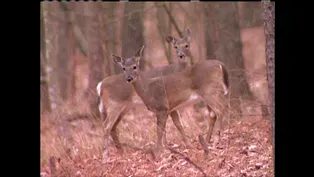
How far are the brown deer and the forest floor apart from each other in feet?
1.00

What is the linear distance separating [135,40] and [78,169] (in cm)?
492

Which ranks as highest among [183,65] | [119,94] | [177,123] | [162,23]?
[162,23]

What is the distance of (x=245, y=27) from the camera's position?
1223 centimetres

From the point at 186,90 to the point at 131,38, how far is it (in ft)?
13.0

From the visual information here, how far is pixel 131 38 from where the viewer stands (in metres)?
10.6

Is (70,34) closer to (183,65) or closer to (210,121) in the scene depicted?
(183,65)

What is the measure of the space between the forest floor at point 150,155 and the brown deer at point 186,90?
31 cm

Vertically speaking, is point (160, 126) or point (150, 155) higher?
point (160, 126)

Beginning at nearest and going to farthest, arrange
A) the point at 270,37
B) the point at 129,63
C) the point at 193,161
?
the point at 193,161, the point at 270,37, the point at 129,63

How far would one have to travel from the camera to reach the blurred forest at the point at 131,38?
363 inches

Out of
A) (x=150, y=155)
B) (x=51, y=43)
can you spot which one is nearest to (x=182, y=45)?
(x=150, y=155)

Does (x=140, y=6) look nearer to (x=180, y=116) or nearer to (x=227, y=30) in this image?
(x=227, y=30)

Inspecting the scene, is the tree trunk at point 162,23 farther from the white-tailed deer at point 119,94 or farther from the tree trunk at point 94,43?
the white-tailed deer at point 119,94
